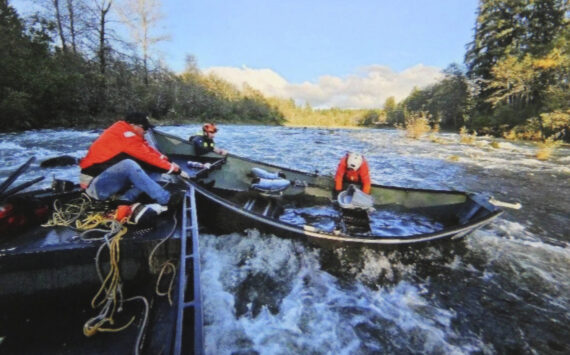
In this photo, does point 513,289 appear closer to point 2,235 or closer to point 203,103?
point 2,235

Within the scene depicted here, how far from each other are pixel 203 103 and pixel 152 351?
126 feet

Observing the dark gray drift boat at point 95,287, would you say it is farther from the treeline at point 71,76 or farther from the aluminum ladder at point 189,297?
the treeline at point 71,76

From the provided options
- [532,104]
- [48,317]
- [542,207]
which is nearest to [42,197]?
[48,317]

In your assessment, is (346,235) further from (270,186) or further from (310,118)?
(310,118)

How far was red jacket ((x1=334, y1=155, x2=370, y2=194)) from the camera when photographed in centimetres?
606

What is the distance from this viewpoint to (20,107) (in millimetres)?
15750

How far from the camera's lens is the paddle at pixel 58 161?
9.75m

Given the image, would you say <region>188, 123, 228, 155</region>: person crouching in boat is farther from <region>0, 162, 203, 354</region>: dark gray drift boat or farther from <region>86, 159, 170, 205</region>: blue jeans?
<region>0, 162, 203, 354</region>: dark gray drift boat

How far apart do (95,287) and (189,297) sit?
118cm

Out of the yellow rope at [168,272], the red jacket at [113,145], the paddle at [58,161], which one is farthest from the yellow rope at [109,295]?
the paddle at [58,161]

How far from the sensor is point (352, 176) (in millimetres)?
6480

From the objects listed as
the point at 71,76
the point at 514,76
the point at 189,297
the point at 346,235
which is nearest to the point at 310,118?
the point at 514,76

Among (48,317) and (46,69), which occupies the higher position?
(46,69)

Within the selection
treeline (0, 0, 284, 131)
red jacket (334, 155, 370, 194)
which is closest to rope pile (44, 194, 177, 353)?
red jacket (334, 155, 370, 194)
